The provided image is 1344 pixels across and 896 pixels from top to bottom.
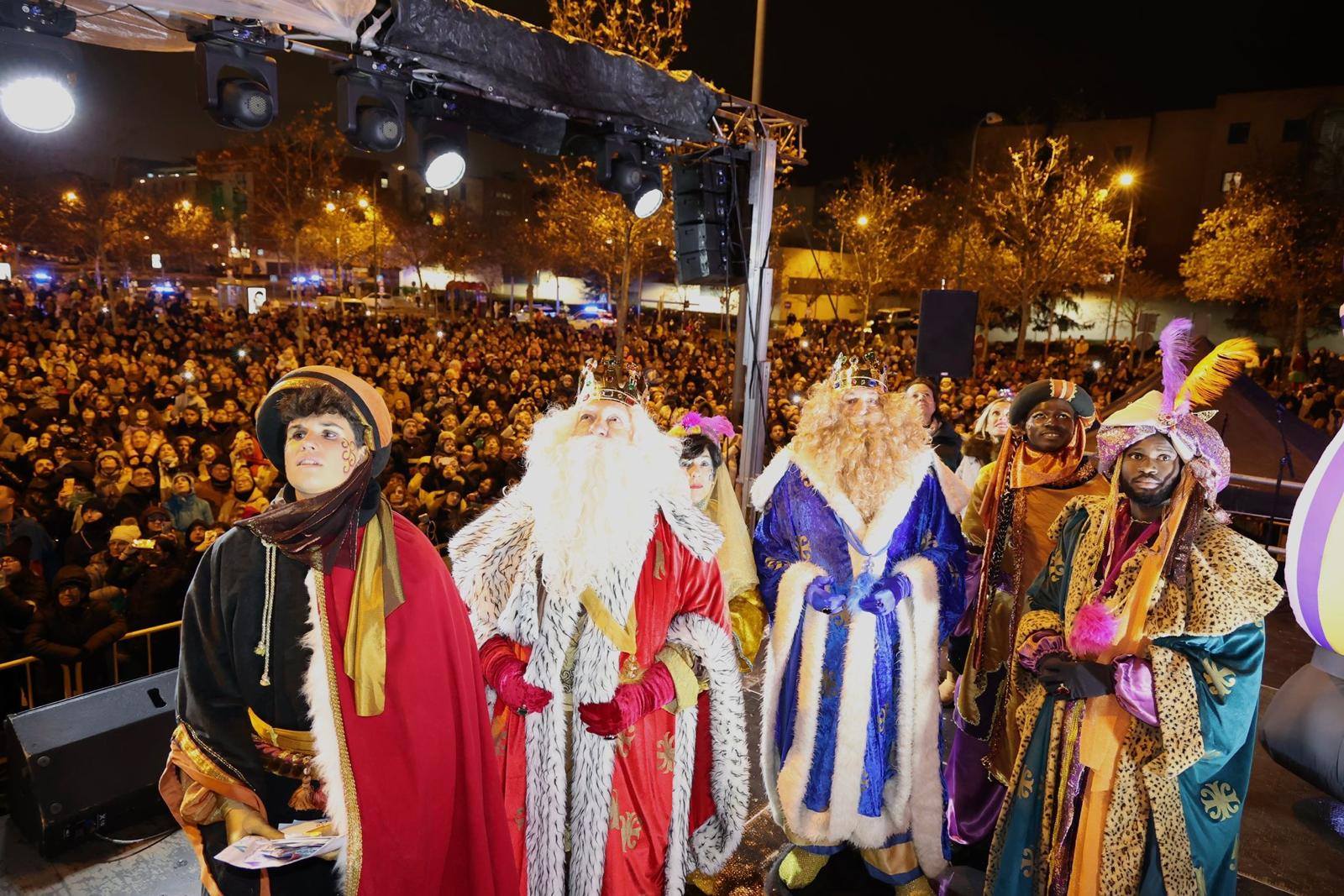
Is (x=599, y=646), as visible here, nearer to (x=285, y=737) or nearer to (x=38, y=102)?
(x=285, y=737)

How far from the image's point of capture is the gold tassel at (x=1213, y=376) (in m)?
3.02

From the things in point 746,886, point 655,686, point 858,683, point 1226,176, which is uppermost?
point 1226,176

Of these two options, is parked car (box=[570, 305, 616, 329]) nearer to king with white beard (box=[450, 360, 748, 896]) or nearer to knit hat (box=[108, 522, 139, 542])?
knit hat (box=[108, 522, 139, 542])

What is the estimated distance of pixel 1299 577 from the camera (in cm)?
302

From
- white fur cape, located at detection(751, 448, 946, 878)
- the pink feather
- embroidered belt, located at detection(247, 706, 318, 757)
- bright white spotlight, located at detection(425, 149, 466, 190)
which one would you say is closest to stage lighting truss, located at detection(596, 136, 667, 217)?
bright white spotlight, located at detection(425, 149, 466, 190)

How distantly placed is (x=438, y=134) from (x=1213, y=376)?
15.5 feet

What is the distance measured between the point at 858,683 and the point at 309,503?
239 centimetres

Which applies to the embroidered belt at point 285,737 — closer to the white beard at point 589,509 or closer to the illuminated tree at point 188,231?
the white beard at point 589,509

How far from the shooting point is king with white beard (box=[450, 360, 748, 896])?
2.85 m

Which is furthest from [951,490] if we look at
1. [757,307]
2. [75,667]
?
[75,667]

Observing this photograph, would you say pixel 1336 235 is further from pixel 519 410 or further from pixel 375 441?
pixel 375 441

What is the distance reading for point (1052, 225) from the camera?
23.9m

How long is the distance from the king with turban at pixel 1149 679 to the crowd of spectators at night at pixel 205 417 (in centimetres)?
271

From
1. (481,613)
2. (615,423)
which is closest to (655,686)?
(481,613)
